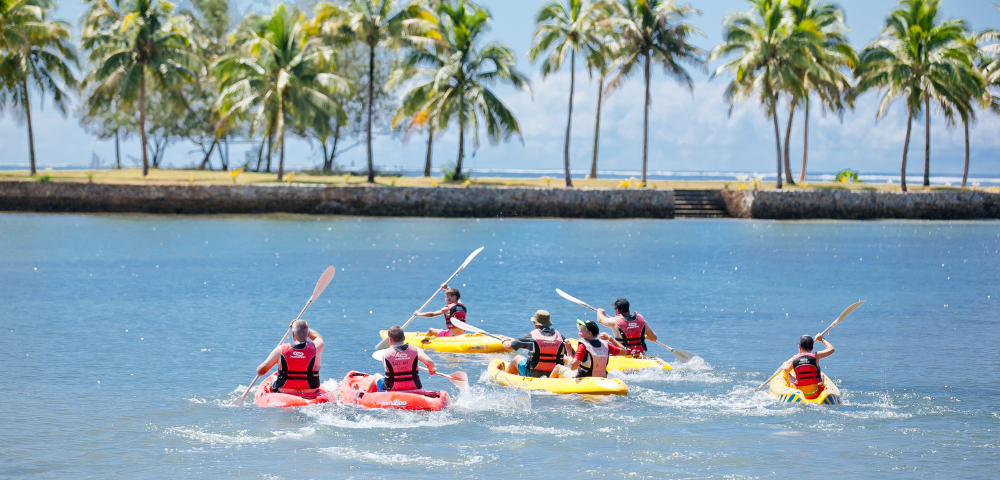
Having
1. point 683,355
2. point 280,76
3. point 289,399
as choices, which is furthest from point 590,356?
point 280,76

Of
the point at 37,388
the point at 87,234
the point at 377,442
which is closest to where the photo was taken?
the point at 377,442

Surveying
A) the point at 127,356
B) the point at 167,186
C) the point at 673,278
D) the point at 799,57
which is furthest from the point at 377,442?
the point at 799,57

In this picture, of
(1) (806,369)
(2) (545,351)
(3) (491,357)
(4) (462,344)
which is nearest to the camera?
(1) (806,369)

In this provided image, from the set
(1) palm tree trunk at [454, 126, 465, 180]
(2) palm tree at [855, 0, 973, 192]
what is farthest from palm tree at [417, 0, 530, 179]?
(2) palm tree at [855, 0, 973, 192]

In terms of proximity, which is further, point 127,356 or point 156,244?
point 156,244

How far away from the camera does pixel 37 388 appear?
45.8 feet

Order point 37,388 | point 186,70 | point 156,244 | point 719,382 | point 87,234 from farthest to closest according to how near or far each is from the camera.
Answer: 1. point 186,70
2. point 87,234
3. point 156,244
4. point 719,382
5. point 37,388

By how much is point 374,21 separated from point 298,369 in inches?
1517

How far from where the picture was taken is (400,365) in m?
12.6

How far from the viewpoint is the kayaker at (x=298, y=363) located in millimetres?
12570

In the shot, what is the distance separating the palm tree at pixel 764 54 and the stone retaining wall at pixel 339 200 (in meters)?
7.78

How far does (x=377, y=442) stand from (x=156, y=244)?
88.1 ft

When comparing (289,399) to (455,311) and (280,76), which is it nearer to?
(455,311)

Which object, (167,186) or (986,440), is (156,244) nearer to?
(167,186)
